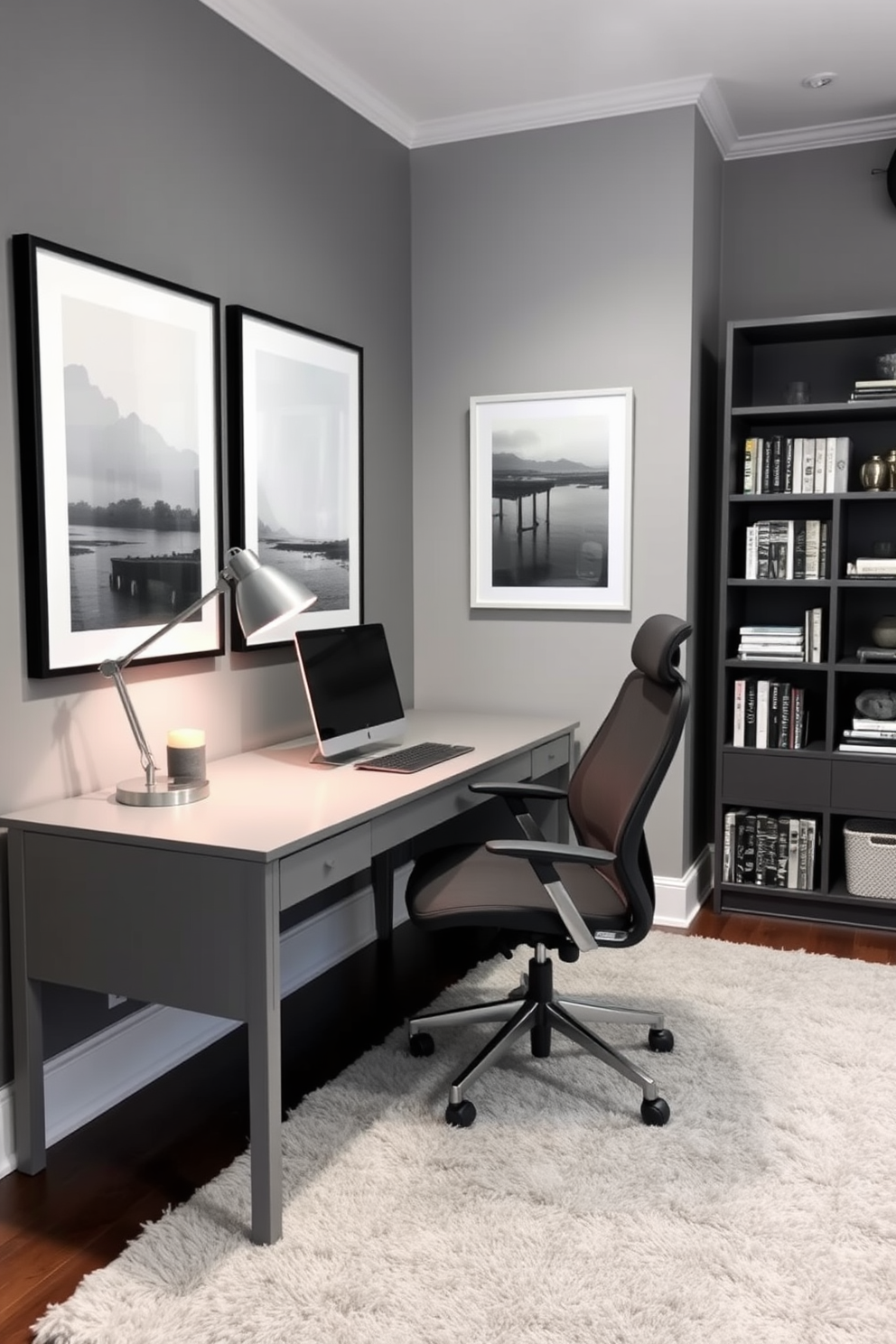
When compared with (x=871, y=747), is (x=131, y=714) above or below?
above

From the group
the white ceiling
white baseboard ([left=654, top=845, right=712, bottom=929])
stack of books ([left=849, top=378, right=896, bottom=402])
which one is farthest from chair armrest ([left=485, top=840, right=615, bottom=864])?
the white ceiling

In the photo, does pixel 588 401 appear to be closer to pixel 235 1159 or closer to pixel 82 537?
pixel 82 537

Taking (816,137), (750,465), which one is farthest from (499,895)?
(816,137)

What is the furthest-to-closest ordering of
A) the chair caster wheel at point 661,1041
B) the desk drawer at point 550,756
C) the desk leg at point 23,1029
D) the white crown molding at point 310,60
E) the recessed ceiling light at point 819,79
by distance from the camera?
the recessed ceiling light at point 819,79 < the desk drawer at point 550,756 < the white crown molding at point 310,60 < the chair caster wheel at point 661,1041 < the desk leg at point 23,1029

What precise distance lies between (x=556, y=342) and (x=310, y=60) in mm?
1149

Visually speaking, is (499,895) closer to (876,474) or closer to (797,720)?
(797,720)

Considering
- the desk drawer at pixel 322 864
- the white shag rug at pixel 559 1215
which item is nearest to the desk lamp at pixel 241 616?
the desk drawer at pixel 322 864

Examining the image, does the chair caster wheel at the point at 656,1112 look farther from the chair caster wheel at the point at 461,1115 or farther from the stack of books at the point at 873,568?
the stack of books at the point at 873,568

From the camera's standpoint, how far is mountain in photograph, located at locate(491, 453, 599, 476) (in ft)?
12.3

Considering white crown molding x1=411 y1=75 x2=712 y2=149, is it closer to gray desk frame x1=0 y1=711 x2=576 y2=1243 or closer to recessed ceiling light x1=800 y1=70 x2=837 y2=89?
recessed ceiling light x1=800 y1=70 x2=837 y2=89

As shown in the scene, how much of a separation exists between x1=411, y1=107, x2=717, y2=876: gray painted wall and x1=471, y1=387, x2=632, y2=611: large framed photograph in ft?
0.18

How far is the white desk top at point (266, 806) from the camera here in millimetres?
2076

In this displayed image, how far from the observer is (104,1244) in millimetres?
2012

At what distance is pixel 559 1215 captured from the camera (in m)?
2.07
